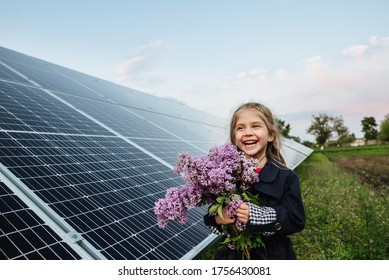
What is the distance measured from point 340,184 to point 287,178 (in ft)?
36.4

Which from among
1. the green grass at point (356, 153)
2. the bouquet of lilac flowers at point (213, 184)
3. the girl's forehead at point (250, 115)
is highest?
the girl's forehead at point (250, 115)

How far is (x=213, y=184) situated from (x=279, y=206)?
Answer: 639 millimetres

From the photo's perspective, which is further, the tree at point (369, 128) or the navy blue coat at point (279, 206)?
the tree at point (369, 128)

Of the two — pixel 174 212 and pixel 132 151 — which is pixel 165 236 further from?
pixel 132 151

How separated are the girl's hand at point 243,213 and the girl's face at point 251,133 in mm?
524

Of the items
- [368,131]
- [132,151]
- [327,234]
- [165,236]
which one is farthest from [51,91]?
[368,131]

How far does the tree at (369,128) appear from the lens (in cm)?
11125

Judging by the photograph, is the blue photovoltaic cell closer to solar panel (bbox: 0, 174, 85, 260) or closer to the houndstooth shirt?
solar panel (bbox: 0, 174, 85, 260)

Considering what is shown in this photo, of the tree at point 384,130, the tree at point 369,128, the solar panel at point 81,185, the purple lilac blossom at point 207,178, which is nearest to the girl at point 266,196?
the purple lilac blossom at point 207,178

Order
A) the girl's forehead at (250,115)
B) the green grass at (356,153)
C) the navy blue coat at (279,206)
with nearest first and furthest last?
the navy blue coat at (279,206)
the girl's forehead at (250,115)
the green grass at (356,153)

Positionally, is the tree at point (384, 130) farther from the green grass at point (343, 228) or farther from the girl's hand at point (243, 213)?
the girl's hand at point (243, 213)

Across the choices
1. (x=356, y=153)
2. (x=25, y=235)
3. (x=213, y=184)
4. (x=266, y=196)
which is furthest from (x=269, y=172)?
(x=356, y=153)

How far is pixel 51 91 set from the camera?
839cm
